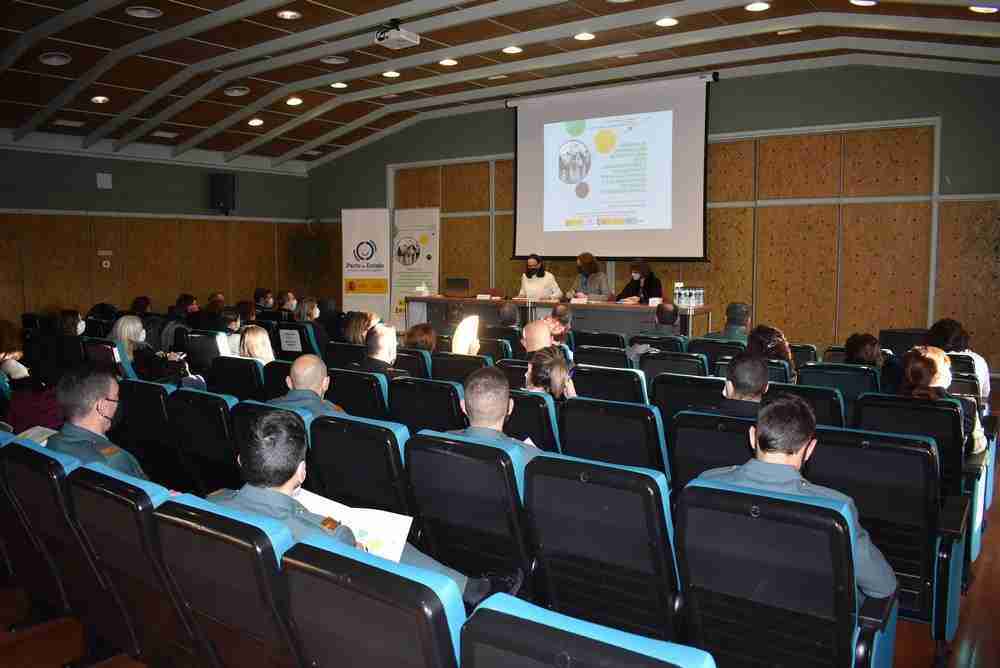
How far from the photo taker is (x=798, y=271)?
9.97m

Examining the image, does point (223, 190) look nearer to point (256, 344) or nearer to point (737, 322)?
point (256, 344)

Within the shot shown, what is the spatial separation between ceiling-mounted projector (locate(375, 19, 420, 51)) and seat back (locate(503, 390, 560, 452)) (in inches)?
219

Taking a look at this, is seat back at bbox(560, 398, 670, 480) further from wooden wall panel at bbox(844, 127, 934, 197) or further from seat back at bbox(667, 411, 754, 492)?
wooden wall panel at bbox(844, 127, 934, 197)

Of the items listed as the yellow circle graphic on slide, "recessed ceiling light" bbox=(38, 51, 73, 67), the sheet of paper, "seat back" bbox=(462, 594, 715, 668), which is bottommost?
the sheet of paper

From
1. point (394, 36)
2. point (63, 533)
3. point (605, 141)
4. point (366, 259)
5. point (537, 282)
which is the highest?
point (394, 36)

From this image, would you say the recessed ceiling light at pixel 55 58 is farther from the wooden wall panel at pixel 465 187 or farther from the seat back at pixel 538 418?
the seat back at pixel 538 418

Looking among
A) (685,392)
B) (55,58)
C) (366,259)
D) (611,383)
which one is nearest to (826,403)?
(685,392)

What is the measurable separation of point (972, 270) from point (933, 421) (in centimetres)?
674

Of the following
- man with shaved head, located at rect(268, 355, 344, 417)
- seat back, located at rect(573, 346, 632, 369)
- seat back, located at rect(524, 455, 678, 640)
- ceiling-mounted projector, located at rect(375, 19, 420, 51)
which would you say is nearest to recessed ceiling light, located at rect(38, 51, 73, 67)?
ceiling-mounted projector, located at rect(375, 19, 420, 51)

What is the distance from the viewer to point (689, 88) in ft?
32.6

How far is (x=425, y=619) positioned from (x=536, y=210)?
10.6 m

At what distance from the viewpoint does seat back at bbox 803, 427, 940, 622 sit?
102 inches

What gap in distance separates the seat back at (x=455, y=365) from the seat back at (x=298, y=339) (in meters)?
2.63

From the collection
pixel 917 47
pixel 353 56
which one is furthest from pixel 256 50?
pixel 917 47
